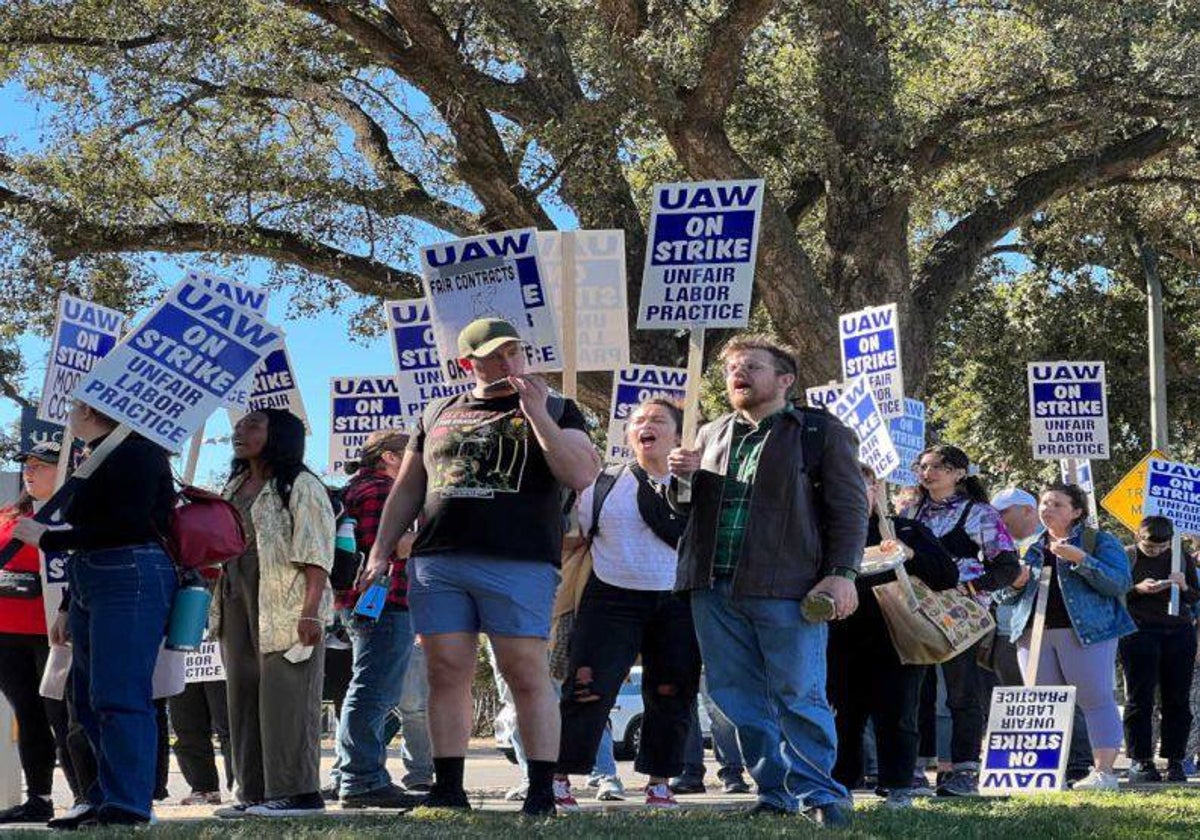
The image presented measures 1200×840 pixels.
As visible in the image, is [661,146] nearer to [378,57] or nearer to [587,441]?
[378,57]

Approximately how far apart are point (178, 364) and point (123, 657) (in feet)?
3.99

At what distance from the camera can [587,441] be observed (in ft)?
23.8

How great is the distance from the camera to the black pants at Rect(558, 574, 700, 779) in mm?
9188

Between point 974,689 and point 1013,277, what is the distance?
19978 millimetres

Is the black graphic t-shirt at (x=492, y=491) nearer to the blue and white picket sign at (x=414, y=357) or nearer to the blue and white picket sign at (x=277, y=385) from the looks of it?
the blue and white picket sign at (x=277, y=385)

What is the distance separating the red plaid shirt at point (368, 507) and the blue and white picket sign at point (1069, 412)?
6.95 meters

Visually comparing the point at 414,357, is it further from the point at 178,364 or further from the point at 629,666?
the point at 178,364

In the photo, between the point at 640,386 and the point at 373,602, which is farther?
the point at 640,386

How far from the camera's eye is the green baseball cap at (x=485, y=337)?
7371 millimetres

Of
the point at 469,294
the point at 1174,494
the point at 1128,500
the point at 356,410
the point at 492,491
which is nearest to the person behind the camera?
the point at 492,491

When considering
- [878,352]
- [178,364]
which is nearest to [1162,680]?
[878,352]

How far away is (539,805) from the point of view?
729 cm

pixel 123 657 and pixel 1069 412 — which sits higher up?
pixel 1069 412

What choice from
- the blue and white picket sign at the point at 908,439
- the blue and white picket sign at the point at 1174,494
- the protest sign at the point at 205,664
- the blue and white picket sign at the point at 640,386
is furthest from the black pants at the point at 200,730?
the blue and white picket sign at the point at 1174,494
